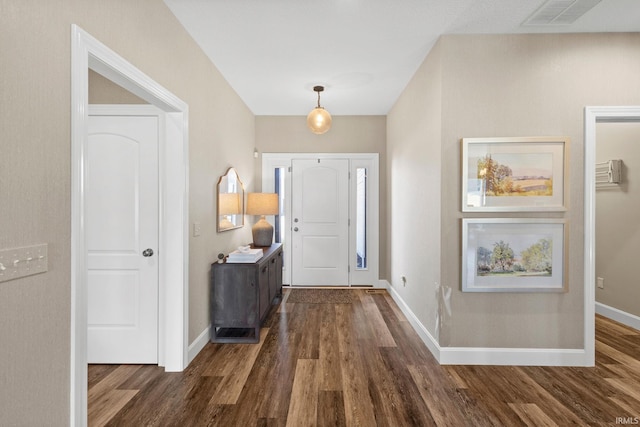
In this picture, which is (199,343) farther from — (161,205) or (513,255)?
(513,255)

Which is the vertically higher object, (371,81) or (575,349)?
(371,81)

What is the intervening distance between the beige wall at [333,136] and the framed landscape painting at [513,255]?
249cm

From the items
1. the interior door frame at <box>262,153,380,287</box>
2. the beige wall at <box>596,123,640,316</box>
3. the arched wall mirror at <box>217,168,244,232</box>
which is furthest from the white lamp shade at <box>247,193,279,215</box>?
the beige wall at <box>596,123,640,316</box>

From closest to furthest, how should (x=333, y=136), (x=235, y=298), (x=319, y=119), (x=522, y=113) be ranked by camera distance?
(x=522, y=113), (x=235, y=298), (x=319, y=119), (x=333, y=136)

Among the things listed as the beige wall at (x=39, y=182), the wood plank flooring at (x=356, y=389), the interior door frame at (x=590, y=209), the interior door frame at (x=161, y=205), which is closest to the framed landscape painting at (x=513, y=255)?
the interior door frame at (x=590, y=209)

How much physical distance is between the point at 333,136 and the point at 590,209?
3.40 meters

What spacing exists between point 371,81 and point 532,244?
238 centimetres

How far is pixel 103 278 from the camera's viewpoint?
2627 millimetres

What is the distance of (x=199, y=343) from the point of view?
288 cm

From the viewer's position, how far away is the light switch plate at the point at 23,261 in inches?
46.5

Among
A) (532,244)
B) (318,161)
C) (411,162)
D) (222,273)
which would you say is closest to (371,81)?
(411,162)

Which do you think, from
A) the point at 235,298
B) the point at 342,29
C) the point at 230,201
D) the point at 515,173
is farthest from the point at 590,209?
the point at 230,201

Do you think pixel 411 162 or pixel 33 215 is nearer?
pixel 33 215

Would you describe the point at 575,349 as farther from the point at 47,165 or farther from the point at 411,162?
the point at 47,165
